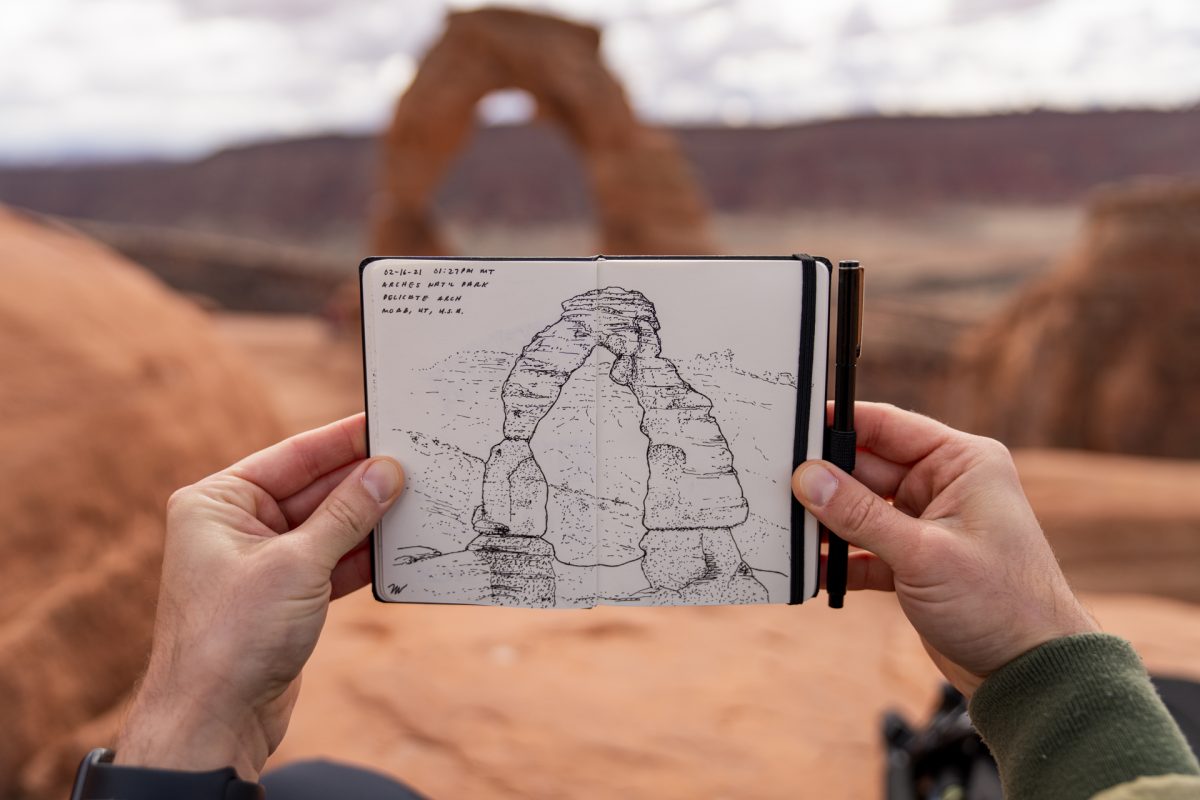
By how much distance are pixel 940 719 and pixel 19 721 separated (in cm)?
243

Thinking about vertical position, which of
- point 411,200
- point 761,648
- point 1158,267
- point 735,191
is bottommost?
point 761,648

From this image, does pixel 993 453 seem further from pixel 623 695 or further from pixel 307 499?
pixel 623 695

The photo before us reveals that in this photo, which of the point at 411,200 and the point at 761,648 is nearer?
the point at 761,648

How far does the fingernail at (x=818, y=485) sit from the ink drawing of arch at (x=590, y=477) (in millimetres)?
81

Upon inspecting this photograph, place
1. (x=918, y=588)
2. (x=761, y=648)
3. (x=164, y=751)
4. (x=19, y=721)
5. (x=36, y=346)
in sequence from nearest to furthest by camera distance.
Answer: (x=164, y=751)
(x=918, y=588)
(x=19, y=721)
(x=36, y=346)
(x=761, y=648)

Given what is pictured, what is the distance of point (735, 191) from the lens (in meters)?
39.2

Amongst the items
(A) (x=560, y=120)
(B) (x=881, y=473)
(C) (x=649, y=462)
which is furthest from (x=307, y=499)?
(A) (x=560, y=120)

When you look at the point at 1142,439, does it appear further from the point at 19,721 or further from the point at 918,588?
the point at 19,721

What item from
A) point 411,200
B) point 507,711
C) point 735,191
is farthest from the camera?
Answer: point 735,191

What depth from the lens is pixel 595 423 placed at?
1210 mm

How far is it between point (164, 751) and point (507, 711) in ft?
5.10

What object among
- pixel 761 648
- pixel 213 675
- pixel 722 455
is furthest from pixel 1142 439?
pixel 213 675

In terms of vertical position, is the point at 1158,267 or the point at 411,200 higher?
the point at 411,200

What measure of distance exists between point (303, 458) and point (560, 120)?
9.07m
